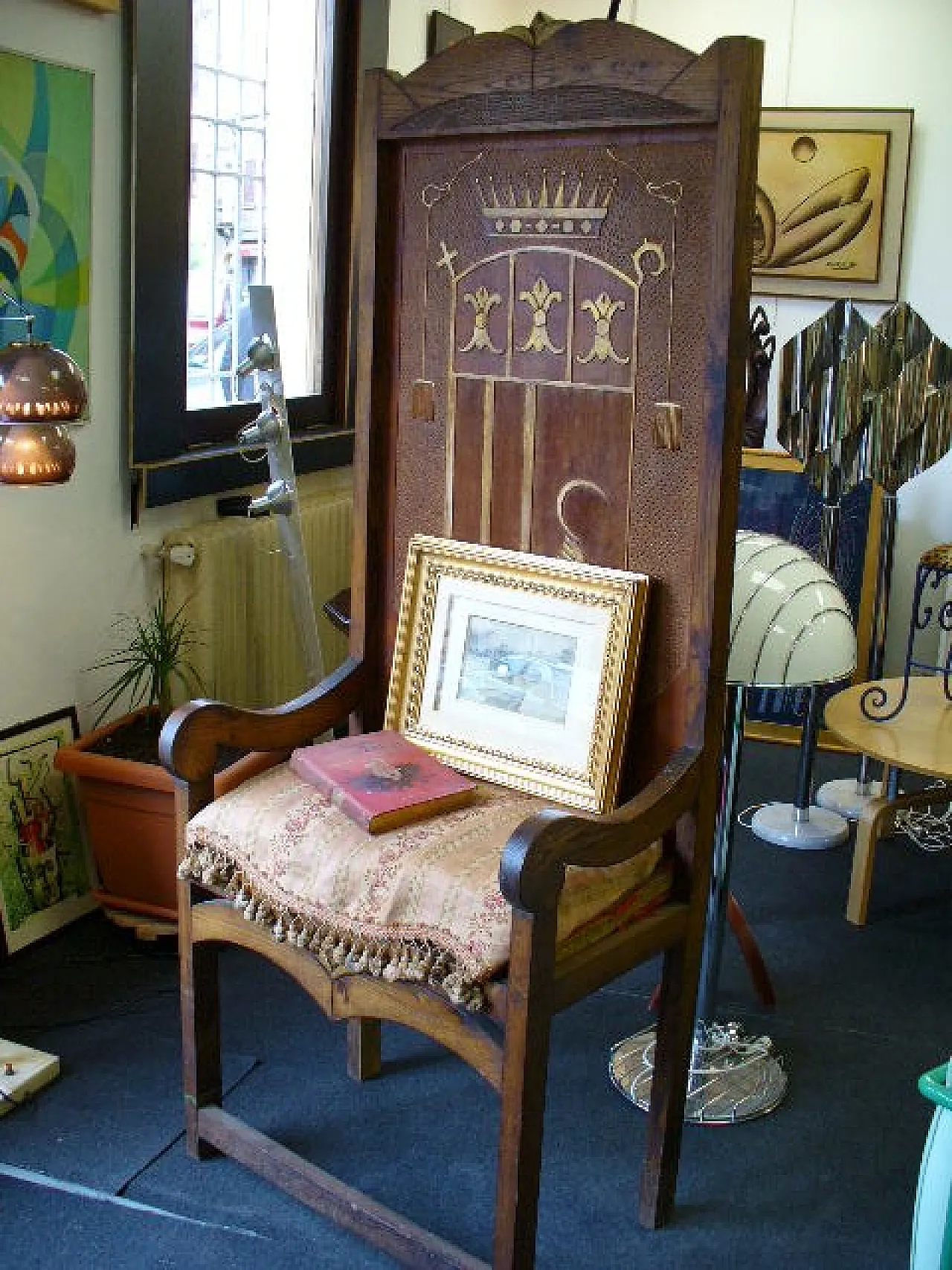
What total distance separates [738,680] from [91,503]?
5.25 ft

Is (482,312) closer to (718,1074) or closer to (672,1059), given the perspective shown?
(672,1059)

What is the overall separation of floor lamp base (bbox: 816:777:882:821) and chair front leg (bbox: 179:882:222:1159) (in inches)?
88.8

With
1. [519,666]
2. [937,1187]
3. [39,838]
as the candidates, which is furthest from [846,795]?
[937,1187]

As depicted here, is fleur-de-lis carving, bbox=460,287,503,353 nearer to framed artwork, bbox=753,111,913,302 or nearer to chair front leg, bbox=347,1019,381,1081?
chair front leg, bbox=347,1019,381,1081

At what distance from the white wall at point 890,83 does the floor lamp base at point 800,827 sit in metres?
1.15

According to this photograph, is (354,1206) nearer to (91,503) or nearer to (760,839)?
(91,503)

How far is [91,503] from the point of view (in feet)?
10.7

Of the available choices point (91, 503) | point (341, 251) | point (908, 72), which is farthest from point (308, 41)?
point (908, 72)

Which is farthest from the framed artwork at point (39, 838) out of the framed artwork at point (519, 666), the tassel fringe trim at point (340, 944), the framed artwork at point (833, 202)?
the framed artwork at point (833, 202)

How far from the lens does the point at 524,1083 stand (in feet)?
6.27

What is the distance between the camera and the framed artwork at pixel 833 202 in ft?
15.8

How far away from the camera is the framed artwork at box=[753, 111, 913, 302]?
190 inches

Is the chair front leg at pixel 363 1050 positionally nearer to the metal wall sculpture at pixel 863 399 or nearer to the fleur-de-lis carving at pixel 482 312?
the fleur-de-lis carving at pixel 482 312

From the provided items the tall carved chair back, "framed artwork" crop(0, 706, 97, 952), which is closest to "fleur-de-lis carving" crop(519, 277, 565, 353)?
the tall carved chair back
